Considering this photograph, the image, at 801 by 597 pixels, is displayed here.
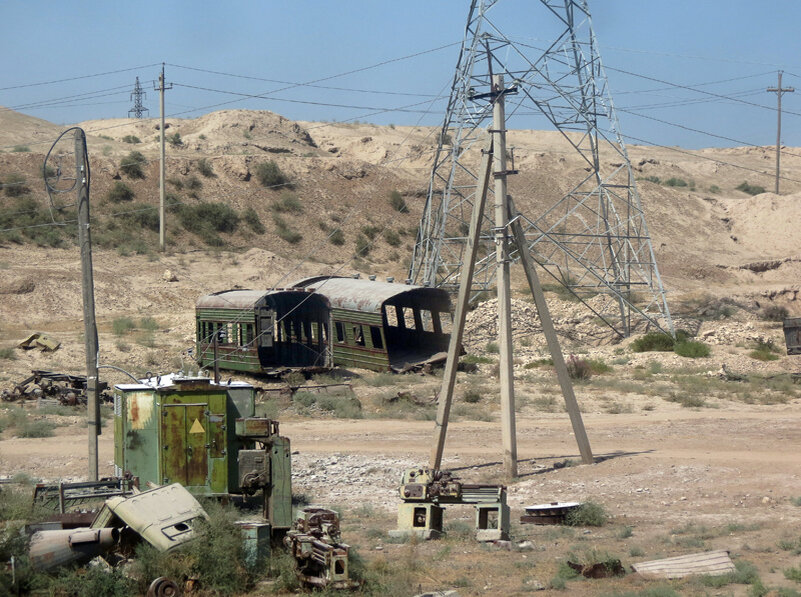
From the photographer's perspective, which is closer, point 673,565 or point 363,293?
point 673,565

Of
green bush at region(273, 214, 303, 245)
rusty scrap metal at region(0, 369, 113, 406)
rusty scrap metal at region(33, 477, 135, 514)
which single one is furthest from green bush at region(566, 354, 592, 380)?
green bush at region(273, 214, 303, 245)

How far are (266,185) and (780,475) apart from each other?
4816 centimetres

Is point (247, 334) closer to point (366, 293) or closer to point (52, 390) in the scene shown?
point (366, 293)

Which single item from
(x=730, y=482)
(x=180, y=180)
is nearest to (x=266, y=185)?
(x=180, y=180)

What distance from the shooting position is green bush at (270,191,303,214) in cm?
5759

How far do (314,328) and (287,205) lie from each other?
30.4 metres

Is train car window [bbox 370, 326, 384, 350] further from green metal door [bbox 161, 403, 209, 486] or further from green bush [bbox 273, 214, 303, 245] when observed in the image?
green bush [bbox 273, 214, 303, 245]

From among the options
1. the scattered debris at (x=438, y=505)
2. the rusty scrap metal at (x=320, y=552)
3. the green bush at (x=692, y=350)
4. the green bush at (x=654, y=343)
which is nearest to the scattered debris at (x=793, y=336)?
the green bush at (x=692, y=350)

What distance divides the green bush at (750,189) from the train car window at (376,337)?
70026 millimetres

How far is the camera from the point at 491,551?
11008 mm

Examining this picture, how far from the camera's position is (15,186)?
5097 centimetres

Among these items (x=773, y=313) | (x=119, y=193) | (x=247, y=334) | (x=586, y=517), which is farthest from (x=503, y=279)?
(x=119, y=193)

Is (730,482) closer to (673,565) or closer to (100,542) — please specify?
(673,565)

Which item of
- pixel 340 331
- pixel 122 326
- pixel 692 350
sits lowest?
pixel 692 350
